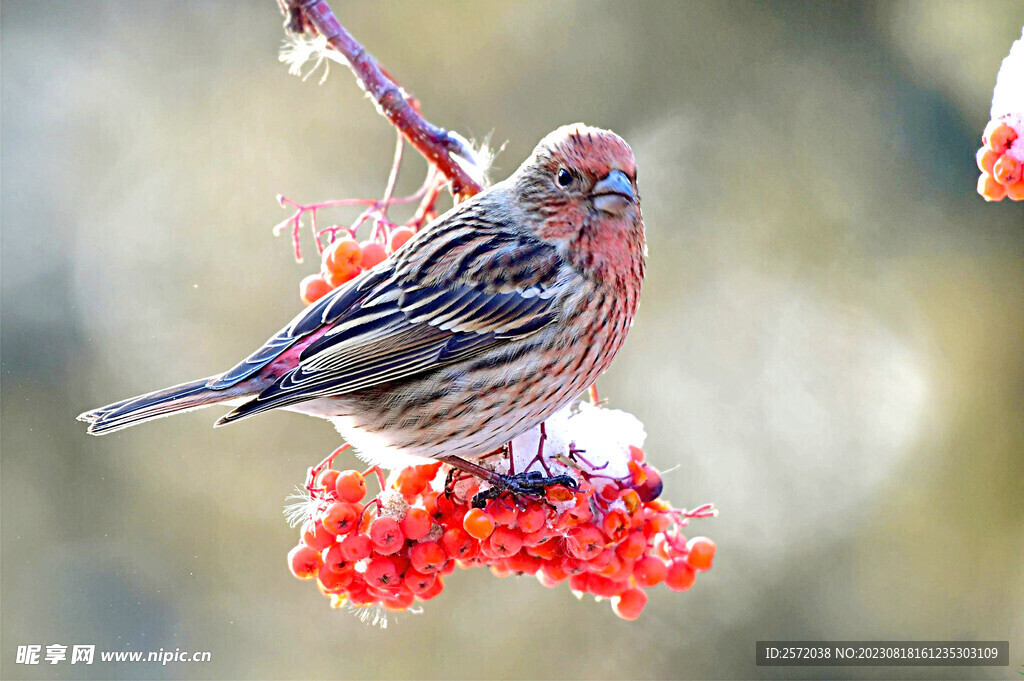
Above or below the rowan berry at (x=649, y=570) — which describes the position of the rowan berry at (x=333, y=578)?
below

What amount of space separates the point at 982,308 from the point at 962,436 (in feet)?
2.65

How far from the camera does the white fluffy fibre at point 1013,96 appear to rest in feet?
9.87

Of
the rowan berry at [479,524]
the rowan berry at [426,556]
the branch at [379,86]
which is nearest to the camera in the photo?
the rowan berry at [479,524]

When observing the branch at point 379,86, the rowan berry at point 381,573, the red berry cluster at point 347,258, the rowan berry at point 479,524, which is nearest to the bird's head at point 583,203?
the branch at point 379,86

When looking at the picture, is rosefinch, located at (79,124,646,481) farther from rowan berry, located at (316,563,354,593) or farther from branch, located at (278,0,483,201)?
rowan berry, located at (316,563,354,593)

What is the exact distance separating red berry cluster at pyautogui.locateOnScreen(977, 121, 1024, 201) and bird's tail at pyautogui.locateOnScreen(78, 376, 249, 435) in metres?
2.45

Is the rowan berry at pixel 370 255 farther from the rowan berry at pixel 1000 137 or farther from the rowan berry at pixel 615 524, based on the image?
the rowan berry at pixel 1000 137

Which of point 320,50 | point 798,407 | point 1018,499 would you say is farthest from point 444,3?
point 1018,499

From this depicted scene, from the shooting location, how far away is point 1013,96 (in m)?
3.08

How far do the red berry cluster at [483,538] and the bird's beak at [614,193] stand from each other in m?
0.81

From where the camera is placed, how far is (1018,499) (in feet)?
20.9

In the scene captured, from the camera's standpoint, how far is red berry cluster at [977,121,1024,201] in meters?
3.02

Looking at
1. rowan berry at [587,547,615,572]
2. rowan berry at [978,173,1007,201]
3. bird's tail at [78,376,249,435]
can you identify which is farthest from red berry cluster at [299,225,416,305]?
rowan berry at [978,173,1007,201]

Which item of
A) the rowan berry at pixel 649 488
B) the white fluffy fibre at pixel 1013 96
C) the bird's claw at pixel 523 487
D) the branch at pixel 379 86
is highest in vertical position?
the branch at pixel 379 86
